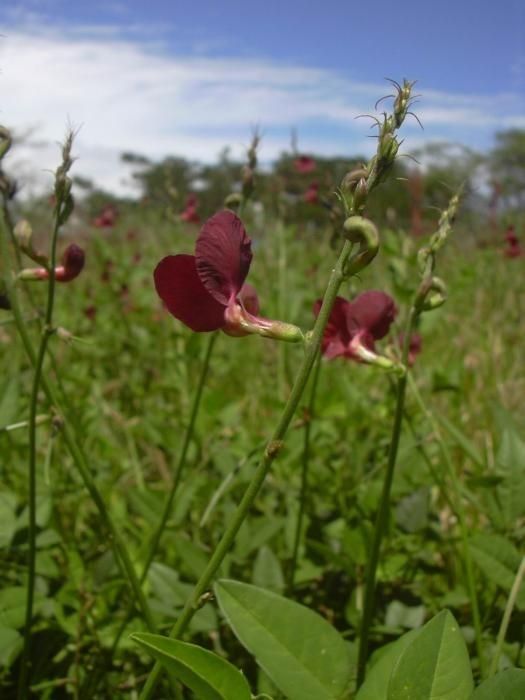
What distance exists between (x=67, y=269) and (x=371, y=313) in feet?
1.75

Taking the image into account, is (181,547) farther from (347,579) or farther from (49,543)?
(347,579)

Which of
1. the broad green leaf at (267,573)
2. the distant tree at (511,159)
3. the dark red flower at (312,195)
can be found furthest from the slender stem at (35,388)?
the distant tree at (511,159)

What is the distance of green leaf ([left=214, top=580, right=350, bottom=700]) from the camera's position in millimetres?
947

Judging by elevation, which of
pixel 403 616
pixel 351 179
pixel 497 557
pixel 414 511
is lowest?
pixel 403 616

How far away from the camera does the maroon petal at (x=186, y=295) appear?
926 mm

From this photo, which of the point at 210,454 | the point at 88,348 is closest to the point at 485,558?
the point at 210,454

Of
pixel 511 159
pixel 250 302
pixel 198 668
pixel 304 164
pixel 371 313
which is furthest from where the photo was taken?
pixel 511 159

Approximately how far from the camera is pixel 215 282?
36.6 inches

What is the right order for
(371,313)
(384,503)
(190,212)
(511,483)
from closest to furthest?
(384,503) → (371,313) → (511,483) → (190,212)

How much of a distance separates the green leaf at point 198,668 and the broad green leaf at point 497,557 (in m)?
0.72

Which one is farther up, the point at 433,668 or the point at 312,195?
the point at 312,195

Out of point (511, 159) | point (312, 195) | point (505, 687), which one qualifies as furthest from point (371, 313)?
point (511, 159)

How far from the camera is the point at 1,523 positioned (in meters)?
1.40

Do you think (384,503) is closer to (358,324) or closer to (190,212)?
(358,324)
